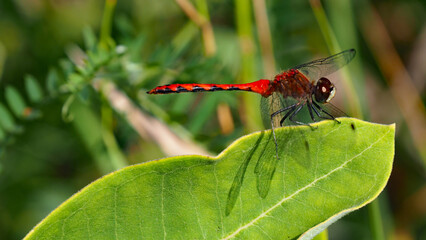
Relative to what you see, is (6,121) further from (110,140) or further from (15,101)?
(110,140)

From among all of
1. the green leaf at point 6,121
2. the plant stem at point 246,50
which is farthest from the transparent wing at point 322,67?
the green leaf at point 6,121

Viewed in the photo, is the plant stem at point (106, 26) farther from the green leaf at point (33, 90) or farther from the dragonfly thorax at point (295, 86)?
the dragonfly thorax at point (295, 86)

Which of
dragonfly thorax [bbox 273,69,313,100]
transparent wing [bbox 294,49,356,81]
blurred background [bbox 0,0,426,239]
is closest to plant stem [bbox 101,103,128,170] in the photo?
blurred background [bbox 0,0,426,239]

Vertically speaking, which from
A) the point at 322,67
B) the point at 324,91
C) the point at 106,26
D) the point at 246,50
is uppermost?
the point at 106,26

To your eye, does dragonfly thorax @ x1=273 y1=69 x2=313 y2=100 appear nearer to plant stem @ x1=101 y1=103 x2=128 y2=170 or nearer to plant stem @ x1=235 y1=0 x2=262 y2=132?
plant stem @ x1=235 y1=0 x2=262 y2=132

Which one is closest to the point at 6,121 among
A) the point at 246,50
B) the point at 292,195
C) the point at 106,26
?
the point at 106,26

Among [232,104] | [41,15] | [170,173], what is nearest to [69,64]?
[232,104]

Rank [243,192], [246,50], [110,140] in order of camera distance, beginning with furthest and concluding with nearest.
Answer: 1. [246,50]
2. [110,140]
3. [243,192]
